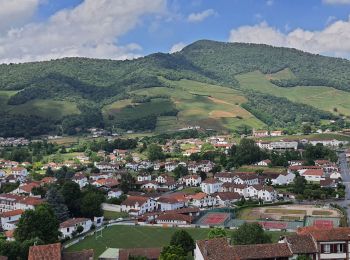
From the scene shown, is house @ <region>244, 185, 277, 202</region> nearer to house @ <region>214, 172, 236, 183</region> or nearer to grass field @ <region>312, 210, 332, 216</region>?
house @ <region>214, 172, 236, 183</region>

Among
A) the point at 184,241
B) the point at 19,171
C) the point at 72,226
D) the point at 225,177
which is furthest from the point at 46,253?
the point at 19,171

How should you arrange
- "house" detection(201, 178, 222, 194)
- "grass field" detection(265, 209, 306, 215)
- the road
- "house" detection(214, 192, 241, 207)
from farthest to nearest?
"house" detection(201, 178, 222, 194) < "house" detection(214, 192, 241, 207) < the road < "grass field" detection(265, 209, 306, 215)

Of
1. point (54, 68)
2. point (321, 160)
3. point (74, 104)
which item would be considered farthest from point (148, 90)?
point (321, 160)

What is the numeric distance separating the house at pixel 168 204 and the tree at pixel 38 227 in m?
19.3

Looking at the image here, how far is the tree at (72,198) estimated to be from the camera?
4969 centimetres

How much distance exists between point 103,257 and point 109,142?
243 feet

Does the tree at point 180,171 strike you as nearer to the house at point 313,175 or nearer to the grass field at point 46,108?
the house at point 313,175

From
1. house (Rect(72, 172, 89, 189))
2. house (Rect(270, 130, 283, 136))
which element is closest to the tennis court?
house (Rect(72, 172, 89, 189))

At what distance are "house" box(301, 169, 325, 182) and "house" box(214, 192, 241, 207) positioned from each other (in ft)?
50.0

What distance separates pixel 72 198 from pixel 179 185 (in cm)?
2310

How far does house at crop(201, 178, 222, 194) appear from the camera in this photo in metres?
65.4

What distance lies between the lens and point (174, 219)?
47.8 meters

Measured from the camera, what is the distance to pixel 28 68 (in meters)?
189

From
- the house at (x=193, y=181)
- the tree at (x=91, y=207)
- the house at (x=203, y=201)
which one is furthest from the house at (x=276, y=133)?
the tree at (x=91, y=207)
